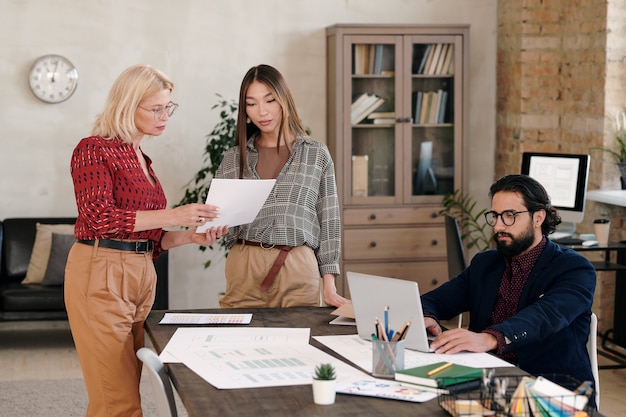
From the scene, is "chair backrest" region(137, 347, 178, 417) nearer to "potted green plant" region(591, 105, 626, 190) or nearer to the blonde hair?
the blonde hair

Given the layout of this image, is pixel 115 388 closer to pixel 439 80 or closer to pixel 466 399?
pixel 466 399

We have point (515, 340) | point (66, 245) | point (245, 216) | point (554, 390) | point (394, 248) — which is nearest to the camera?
point (554, 390)

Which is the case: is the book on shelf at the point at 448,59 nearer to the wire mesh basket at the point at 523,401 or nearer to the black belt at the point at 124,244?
the black belt at the point at 124,244

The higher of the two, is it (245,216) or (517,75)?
(517,75)

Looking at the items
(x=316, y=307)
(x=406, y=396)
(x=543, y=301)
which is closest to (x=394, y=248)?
(x=316, y=307)

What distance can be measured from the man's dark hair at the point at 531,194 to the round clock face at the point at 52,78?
4048mm

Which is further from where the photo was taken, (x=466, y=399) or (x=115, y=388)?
(x=115, y=388)

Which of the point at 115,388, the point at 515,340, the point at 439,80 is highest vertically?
Result: the point at 439,80

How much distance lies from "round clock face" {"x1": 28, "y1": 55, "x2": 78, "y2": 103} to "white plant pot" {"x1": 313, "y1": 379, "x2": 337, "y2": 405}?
4649 millimetres

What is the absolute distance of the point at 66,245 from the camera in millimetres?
5969

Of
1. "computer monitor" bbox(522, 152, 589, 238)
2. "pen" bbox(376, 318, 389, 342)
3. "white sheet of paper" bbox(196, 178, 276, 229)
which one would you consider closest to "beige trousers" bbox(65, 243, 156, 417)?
"white sheet of paper" bbox(196, 178, 276, 229)

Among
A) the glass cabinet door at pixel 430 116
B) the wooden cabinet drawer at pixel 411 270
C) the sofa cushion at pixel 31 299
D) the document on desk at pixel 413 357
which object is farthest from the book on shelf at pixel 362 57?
the document on desk at pixel 413 357

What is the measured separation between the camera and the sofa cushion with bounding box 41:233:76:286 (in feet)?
19.5

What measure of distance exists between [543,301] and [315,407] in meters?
0.98
